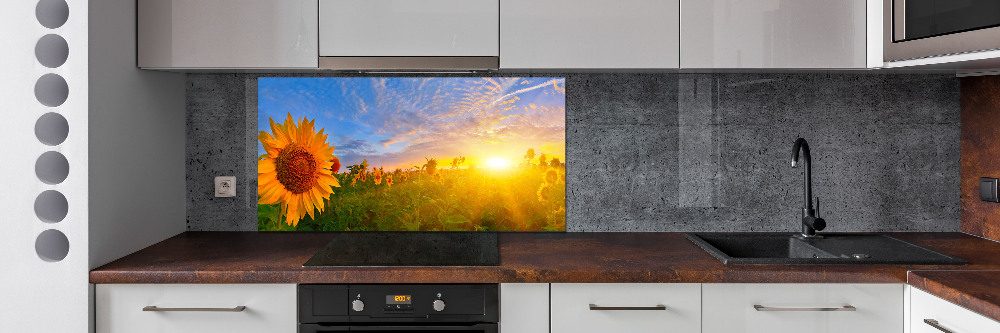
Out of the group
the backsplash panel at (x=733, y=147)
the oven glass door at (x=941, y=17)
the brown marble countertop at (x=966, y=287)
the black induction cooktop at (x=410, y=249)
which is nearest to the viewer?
the brown marble countertop at (x=966, y=287)

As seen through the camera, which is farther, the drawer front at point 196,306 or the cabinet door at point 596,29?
the cabinet door at point 596,29

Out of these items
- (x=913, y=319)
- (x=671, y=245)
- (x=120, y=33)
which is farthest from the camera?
(x=671, y=245)

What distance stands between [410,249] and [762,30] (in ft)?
4.16

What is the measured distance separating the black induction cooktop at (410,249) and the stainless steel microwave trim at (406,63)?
1.83ft

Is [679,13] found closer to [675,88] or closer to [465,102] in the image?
[675,88]

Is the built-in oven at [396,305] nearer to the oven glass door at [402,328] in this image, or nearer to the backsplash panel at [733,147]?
the oven glass door at [402,328]

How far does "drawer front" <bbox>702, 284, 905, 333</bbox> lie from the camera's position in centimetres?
170

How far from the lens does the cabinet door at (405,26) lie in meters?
1.98

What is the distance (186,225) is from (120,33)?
0.78 metres

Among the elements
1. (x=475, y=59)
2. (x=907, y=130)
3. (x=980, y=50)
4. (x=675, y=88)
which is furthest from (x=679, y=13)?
(x=907, y=130)
